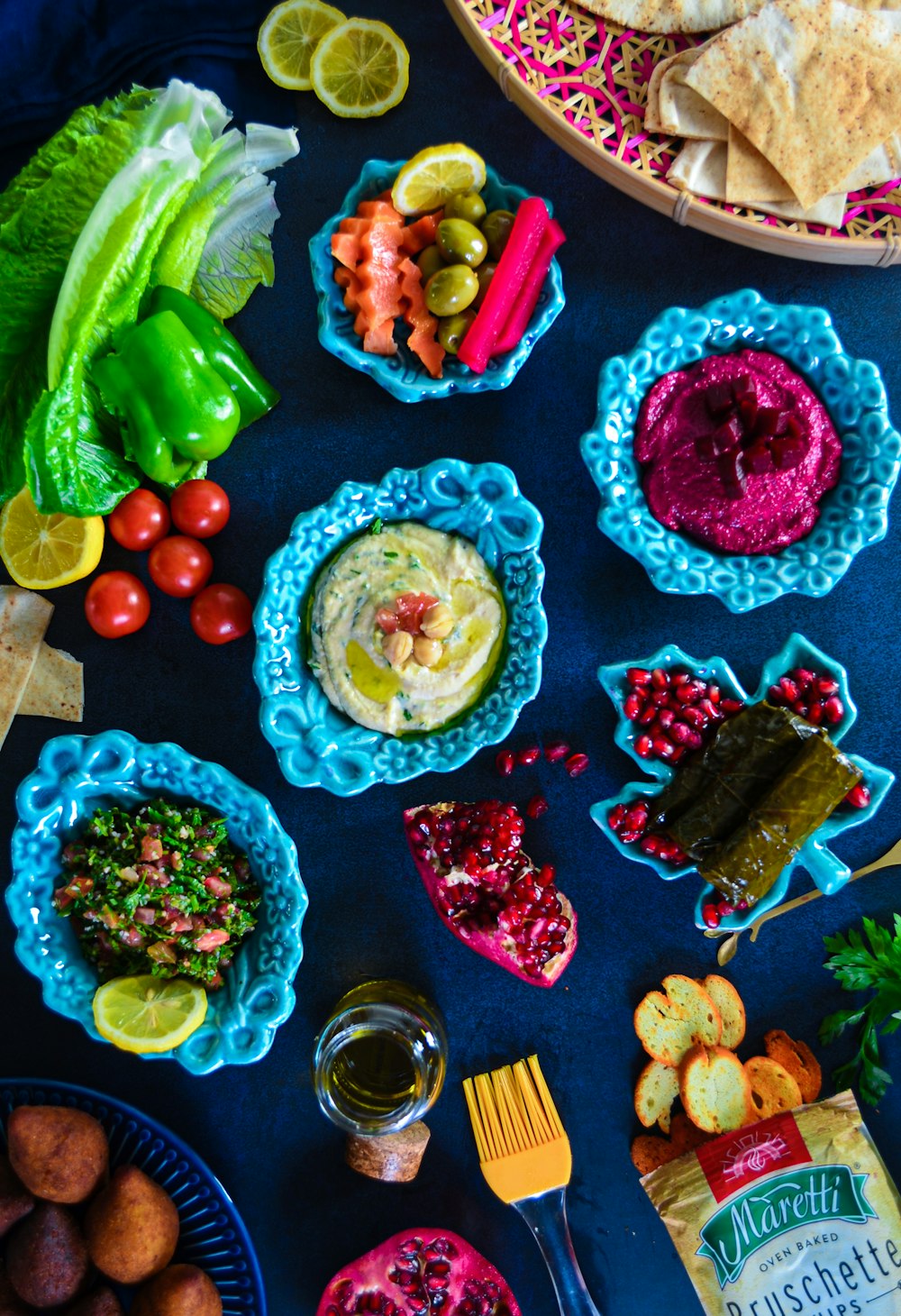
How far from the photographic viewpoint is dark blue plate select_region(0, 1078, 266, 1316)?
2.86 metres

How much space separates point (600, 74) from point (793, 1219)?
357cm

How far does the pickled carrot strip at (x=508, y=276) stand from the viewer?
107 inches

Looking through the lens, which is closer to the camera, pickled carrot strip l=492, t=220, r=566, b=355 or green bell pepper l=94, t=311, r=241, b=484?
green bell pepper l=94, t=311, r=241, b=484

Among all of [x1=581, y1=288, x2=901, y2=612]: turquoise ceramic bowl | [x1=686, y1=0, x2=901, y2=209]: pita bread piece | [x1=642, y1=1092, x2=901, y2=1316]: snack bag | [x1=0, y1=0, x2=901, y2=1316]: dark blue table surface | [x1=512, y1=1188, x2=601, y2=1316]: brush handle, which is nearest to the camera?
[x1=686, y1=0, x2=901, y2=209]: pita bread piece

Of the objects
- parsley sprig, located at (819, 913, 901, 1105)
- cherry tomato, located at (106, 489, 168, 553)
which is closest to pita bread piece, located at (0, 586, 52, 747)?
cherry tomato, located at (106, 489, 168, 553)

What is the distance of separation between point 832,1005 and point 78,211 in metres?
3.42

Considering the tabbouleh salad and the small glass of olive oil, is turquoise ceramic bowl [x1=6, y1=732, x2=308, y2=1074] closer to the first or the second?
the tabbouleh salad

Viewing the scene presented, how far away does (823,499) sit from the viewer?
2770mm

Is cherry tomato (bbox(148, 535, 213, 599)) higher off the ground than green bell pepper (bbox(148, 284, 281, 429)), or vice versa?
green bell pepper (bbox(148, 284, 281, 429))

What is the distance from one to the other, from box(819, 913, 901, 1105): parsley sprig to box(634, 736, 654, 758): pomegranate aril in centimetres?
90

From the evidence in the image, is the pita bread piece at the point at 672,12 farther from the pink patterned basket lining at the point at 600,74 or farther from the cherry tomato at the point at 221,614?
the cherry tomato at the point at 221,614

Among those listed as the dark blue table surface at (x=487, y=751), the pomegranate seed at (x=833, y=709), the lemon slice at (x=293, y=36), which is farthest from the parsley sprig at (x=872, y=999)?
the lemon slice at (x=293, y=36)

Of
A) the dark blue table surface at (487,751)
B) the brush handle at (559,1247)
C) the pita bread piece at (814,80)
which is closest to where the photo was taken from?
the pita bread piece at (814,80)

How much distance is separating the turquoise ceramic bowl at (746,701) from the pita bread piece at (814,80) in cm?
141
